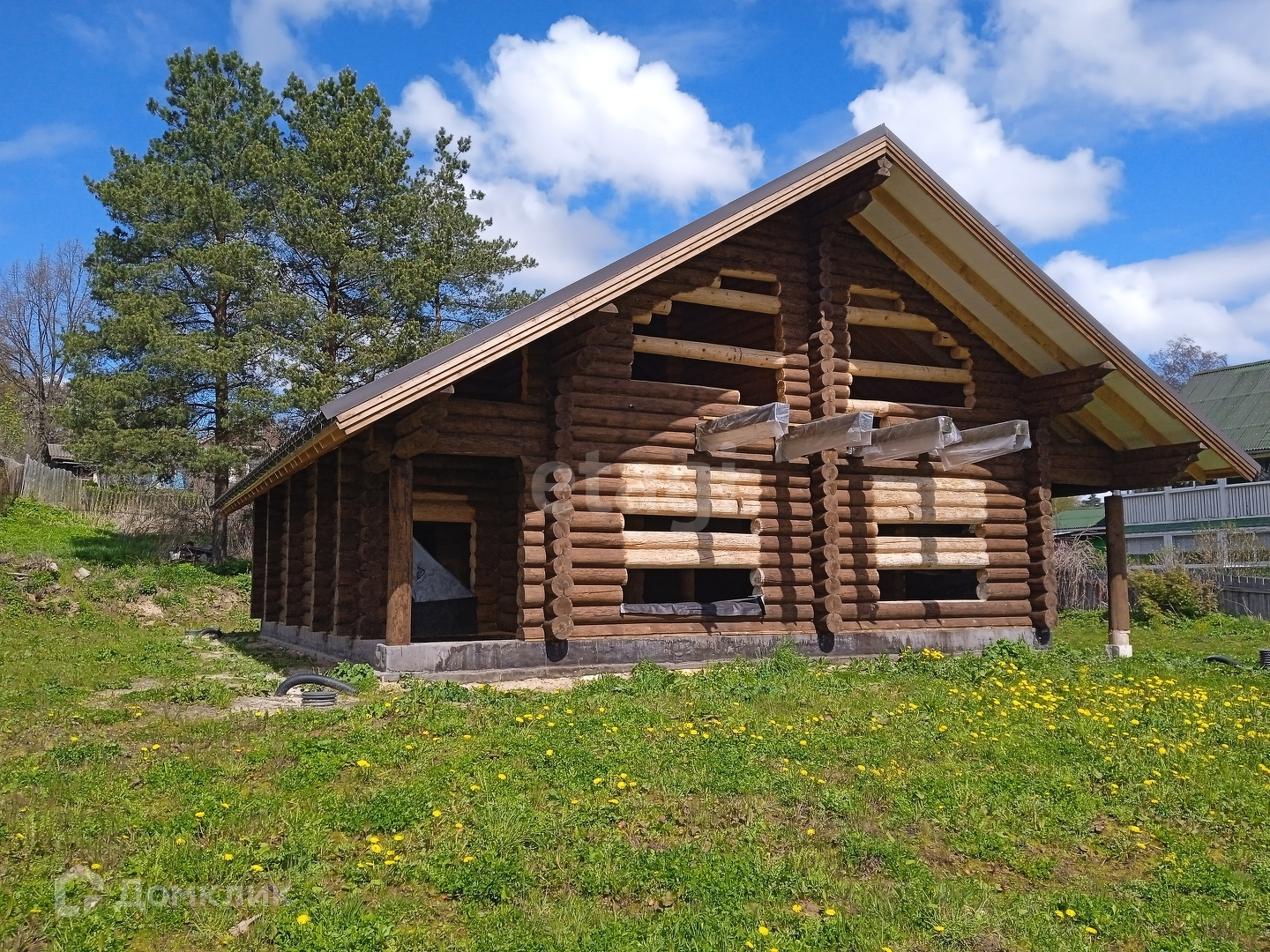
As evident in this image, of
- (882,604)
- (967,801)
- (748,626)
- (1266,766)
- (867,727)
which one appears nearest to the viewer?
(967,801)

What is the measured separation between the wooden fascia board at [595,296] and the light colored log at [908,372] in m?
2.89

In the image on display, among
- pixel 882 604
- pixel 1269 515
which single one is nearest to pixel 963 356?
pixel 882 604

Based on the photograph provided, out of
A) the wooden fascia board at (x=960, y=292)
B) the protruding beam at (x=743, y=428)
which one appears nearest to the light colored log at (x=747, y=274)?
the wooden fascia board at (x=960, y=292)

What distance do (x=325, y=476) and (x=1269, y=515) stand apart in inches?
1041

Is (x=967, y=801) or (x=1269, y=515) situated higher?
(x=1269, y=515)

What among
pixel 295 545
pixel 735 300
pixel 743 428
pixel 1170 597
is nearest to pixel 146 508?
pixel 295 545

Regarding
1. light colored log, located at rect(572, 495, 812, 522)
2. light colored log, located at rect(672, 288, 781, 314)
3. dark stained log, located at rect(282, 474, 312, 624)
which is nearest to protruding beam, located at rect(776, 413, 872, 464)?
light colored log, located at rect(572, 495, 812, 522)

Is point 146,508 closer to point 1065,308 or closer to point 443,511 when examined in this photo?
point 443,511

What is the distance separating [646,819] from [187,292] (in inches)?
1176

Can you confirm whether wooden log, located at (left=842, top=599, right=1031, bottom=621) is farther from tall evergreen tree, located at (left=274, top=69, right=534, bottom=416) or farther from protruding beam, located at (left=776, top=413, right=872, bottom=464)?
tall evergreen tree, located at (left=274, top=69, right=534, bottom=416)

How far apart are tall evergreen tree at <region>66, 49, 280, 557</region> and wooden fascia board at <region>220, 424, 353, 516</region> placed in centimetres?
1252

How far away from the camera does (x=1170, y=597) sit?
23.0m

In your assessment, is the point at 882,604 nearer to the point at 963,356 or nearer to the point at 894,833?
the point at 963,356

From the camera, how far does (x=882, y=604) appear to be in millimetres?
15156
